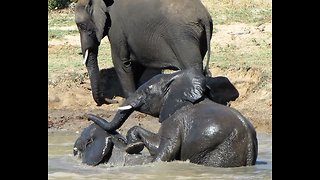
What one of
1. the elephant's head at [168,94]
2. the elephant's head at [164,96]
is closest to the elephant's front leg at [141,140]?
the elephant's head at [164,96]

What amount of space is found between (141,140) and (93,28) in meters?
4.36

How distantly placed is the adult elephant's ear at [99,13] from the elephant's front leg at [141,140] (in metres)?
4.12

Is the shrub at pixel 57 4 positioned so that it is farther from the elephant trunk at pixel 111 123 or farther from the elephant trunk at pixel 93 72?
the elephant trunk at pixel 111 123

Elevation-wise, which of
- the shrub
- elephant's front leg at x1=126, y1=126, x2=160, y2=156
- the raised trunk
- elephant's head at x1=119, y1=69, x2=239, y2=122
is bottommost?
the shrub

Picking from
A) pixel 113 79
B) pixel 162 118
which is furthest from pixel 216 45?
pixel 162 118

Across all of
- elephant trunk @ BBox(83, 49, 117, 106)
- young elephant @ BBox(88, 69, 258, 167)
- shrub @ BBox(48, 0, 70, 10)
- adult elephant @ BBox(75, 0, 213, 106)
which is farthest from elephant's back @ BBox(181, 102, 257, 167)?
shrub @ BBox(48, 0, 70, 10)

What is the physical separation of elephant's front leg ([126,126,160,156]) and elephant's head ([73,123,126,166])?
12cm

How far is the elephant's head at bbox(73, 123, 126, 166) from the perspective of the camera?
299 inches

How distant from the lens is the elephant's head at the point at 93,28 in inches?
458

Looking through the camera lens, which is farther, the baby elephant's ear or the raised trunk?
the baby elephant's ear

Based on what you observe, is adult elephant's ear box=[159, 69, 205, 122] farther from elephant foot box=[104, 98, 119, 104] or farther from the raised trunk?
elephant foot box=[104, 98, 119, 104]

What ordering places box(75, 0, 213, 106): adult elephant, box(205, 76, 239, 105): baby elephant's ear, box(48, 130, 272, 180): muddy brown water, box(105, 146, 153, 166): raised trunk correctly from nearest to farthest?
box(48, 130, 272, 180): muddy brown water → box(105, 146, 153, 166): raised trunk → box(75, 0, 213, 106): adult elephant → box(205, 76, 239, 105): baby elephant's ear
